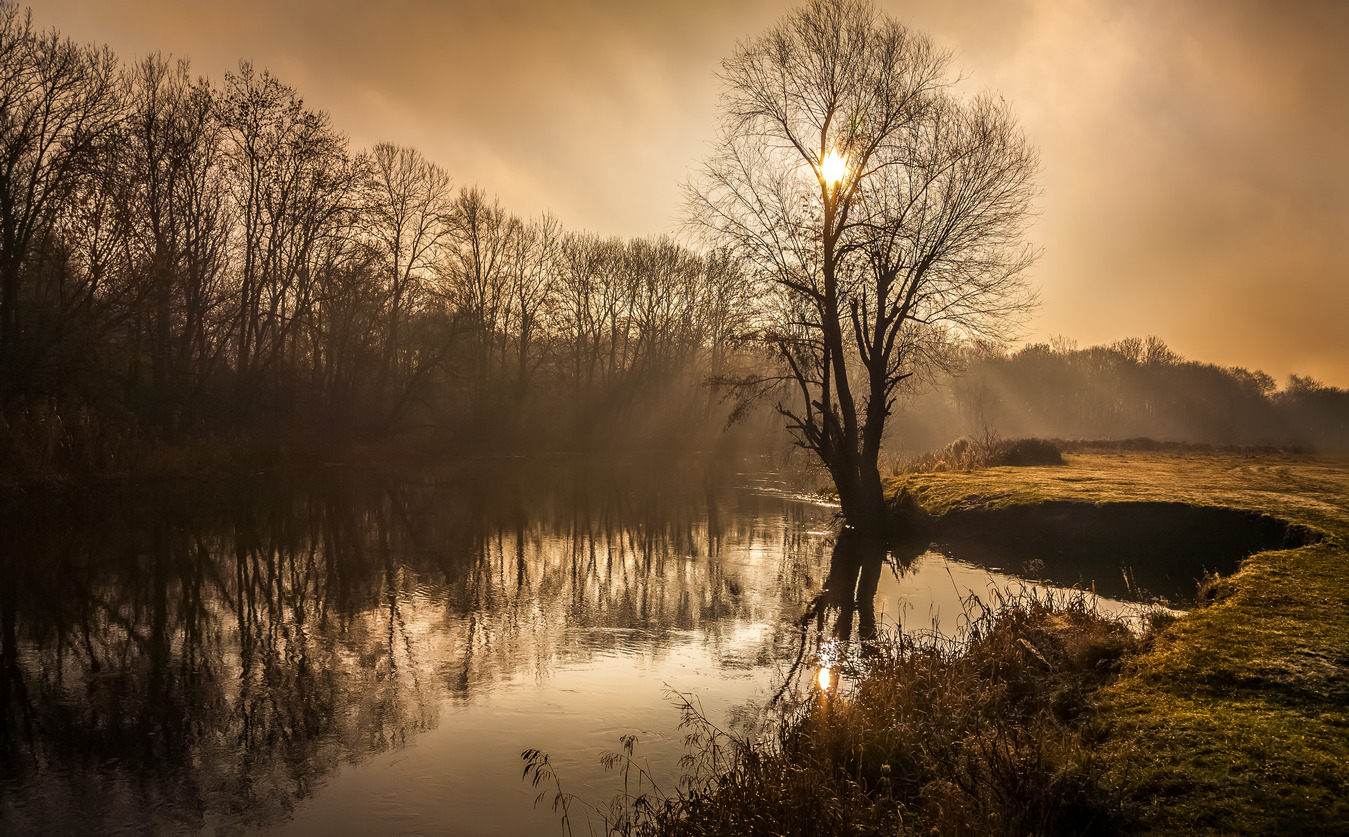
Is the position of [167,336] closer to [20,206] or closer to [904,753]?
[20,206]

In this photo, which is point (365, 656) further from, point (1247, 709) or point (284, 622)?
point (1247, 709)

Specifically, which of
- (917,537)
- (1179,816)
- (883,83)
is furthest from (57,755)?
(883,83)

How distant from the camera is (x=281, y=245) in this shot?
33.8 meters

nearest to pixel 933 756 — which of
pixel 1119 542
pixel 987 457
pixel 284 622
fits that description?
pixel 284 622

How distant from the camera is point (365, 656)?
8891mm

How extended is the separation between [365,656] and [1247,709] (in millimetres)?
8140

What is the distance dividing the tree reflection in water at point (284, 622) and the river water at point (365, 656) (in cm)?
4

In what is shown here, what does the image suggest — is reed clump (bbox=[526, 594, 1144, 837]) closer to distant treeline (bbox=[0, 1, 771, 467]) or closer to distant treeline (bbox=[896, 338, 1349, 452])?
distant treeline (bbox=[0, 1, 771, 467])

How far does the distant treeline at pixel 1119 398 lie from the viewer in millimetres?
94375

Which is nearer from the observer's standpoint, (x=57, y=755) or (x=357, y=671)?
(x=57, y=755)

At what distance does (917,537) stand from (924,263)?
20.9 ft

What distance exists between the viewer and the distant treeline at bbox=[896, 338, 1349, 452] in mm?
94375

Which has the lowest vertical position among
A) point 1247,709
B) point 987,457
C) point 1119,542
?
point 1247,709

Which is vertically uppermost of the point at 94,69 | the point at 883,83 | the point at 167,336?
the point at 94,69
